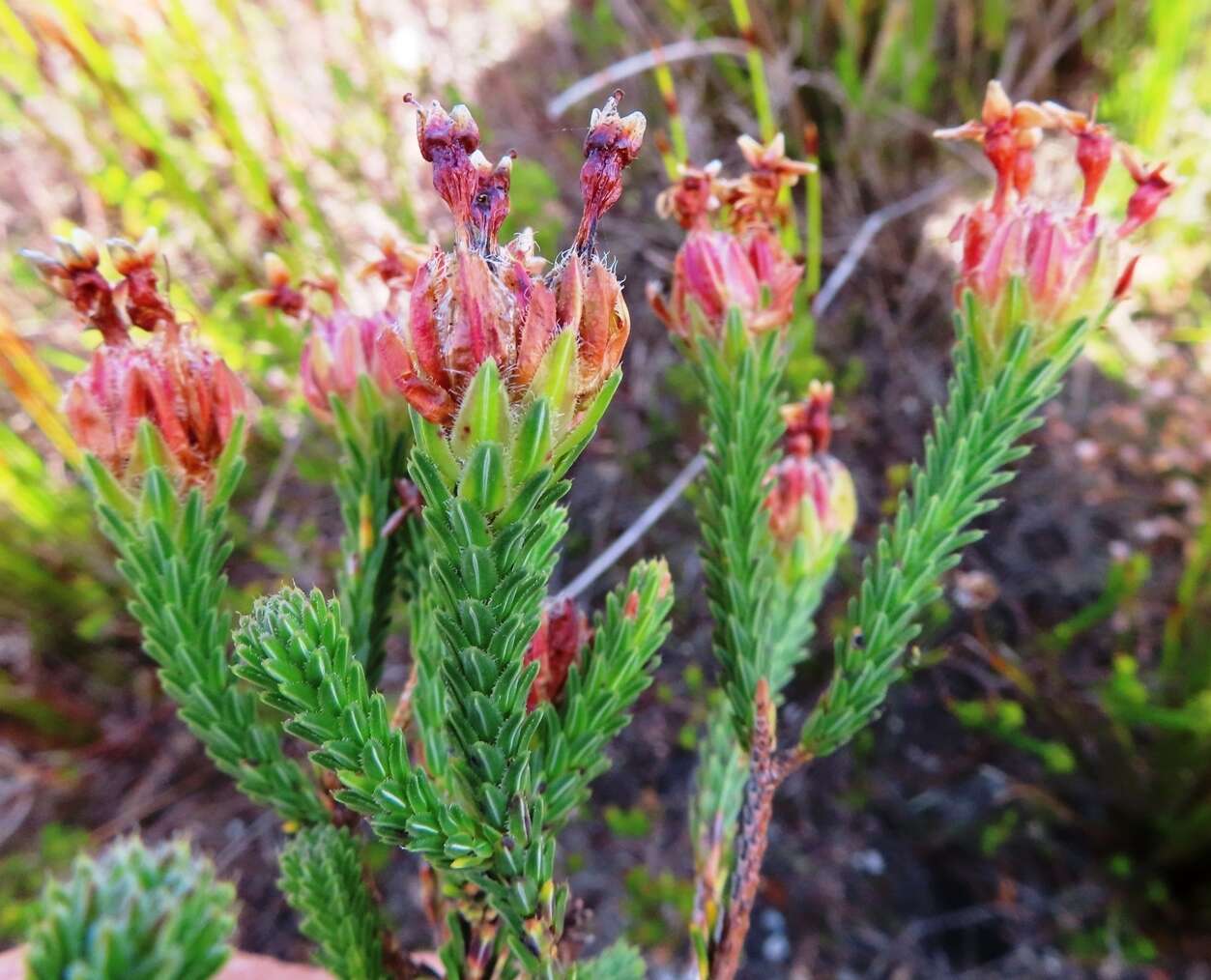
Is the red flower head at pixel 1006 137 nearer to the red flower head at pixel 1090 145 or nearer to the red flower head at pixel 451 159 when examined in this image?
the red flower head at pixel 1090 145

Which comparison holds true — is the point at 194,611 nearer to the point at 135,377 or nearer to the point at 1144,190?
the point at 135,377

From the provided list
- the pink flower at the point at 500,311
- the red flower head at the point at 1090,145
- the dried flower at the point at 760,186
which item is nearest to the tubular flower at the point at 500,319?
the pink flower at the point at 500,311

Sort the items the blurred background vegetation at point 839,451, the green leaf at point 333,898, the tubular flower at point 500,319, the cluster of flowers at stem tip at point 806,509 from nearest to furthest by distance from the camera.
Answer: the tubular flower at point 500,319, the green leaf at point 333,898, the cluster of flowers at stem tip at point 806,509, the blurred background vegetation at point 839,451

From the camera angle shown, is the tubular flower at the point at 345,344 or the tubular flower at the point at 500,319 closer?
the tubular flower at the point at 500,319

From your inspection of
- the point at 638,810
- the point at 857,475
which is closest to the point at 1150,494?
the point at 857,475

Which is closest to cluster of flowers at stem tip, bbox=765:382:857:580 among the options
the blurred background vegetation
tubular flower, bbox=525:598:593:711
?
tubular flower, bbox=525:598:593:711

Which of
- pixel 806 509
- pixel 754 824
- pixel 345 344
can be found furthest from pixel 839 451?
pixel 345 344

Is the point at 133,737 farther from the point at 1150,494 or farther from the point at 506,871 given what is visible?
the point at 1150,494
